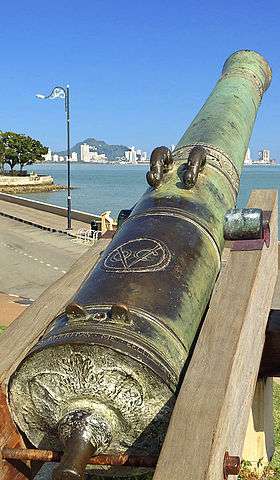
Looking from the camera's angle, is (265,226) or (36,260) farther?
(36,260)

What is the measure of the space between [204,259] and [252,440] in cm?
192

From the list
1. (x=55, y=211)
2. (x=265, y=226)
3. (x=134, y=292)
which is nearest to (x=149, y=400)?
(x=134, y=292)

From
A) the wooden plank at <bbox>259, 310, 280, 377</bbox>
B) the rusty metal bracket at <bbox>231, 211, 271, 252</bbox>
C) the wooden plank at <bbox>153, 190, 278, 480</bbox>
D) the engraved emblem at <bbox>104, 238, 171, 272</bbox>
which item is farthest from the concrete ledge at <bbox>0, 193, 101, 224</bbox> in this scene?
the engraved emblem at <bbox>104, 238, 171, 272</bbox>

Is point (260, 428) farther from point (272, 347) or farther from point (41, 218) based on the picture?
point (41, 218)

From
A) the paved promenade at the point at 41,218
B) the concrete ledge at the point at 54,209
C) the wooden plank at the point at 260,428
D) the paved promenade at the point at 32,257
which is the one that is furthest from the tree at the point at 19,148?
the wooden plank at the point at 260,428

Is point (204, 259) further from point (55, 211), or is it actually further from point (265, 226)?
point (55, 211)

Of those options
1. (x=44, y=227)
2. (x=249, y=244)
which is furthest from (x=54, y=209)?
(x=249, y=244)

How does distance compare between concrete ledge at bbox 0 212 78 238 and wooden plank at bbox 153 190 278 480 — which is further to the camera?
concrete ledge at bbox 0 212 78 238

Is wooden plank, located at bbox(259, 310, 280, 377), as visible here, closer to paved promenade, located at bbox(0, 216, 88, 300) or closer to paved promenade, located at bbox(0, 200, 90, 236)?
paved promenade, located at bbox(0, 216, 88, 300)

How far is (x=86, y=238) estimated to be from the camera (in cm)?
1972

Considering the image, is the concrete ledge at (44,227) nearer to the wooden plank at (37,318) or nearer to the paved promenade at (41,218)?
the paved promenade at (41,218)

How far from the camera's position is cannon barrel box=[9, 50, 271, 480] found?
237 centimetres

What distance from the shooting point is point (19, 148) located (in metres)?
69.8

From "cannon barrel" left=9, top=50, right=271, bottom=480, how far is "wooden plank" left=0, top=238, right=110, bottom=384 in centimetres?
37
